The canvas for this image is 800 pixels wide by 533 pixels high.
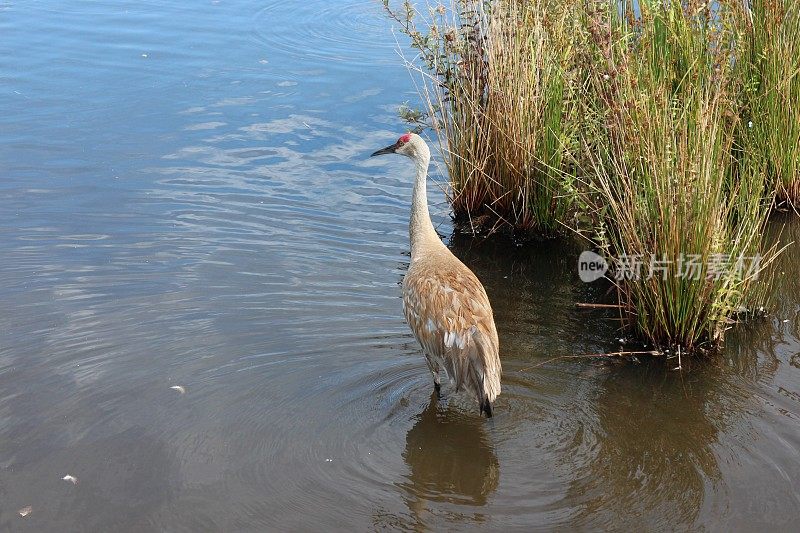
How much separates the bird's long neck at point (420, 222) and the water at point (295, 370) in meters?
0.55

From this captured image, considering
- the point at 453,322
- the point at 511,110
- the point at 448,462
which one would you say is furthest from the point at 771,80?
the point at 448,462

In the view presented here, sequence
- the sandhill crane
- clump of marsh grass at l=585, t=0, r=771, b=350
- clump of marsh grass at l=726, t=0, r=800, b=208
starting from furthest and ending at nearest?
clump of marsh grass at l=726, t=0, r=800, b=208
clump of marsh grass at l=585, t=0, r=771, b=350
the sandhill crane

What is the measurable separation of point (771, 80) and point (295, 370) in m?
4.31

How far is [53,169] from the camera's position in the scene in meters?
8.91

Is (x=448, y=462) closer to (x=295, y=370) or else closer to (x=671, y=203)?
(x=295, y=370)

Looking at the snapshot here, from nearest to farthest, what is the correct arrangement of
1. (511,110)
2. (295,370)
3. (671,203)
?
(671,203) < (295,370) < (511,110)

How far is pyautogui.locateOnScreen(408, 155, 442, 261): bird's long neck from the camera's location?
21.2 ft

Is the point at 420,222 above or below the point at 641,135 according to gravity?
below

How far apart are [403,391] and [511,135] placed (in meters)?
2.49

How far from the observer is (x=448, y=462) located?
5.11 metres

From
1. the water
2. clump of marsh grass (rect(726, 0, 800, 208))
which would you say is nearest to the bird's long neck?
the water

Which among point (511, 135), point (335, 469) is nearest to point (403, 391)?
point (335, 469)

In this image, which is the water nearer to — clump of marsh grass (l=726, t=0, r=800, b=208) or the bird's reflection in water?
the bird's reflection in water

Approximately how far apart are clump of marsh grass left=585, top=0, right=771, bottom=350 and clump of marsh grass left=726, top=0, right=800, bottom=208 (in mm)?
1163
